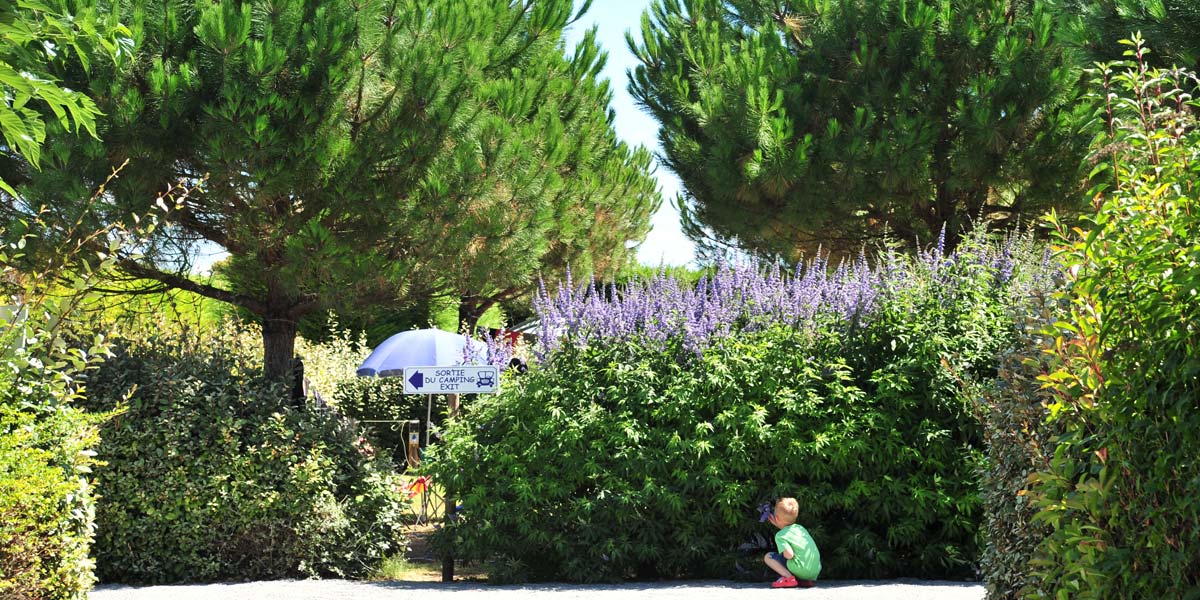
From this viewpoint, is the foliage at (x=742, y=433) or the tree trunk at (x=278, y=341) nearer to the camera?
the foliage at (x=742, y=433)

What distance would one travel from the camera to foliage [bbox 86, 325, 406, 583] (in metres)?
7.22

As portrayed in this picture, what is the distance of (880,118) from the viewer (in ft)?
40.9

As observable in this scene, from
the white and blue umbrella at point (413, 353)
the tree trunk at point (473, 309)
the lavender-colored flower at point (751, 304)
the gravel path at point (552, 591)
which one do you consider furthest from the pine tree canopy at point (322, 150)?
the tree trunk at point (473, 309)

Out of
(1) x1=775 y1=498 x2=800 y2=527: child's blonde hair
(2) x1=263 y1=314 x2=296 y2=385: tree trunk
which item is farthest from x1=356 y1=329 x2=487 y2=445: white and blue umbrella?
(1) x1=775 y1=498 x2=800 y2=527: child's blonde hair

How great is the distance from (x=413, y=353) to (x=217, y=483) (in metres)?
5.20

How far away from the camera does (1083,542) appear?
9.60 feet

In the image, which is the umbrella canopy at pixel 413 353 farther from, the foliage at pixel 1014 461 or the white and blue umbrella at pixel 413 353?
the foliage at pixel 1014 461

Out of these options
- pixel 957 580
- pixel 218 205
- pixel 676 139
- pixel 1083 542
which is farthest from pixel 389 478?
pixel 676 139

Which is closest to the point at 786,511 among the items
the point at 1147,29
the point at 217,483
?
the point at 217,483

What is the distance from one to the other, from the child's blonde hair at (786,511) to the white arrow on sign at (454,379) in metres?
2.16

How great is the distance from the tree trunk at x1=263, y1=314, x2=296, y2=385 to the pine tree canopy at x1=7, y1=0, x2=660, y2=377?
1cm

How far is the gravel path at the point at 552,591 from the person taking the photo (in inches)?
249

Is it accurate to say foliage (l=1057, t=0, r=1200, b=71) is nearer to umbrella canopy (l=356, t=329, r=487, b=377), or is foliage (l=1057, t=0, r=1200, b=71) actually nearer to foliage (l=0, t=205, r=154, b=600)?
umbrella canopy (l=356, t=329, r=487, b=377)

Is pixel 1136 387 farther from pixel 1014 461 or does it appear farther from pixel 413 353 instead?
pixel 413 353
